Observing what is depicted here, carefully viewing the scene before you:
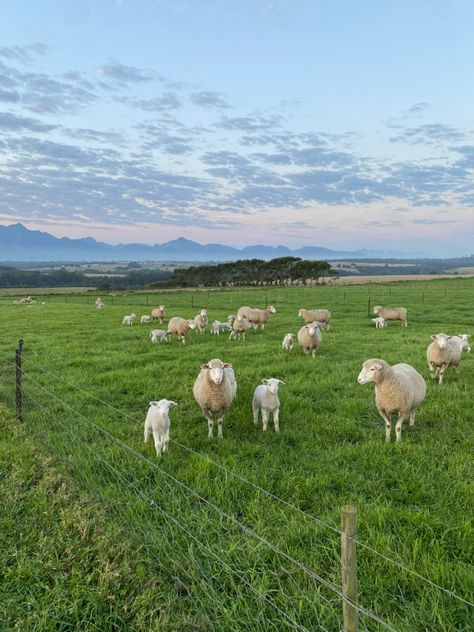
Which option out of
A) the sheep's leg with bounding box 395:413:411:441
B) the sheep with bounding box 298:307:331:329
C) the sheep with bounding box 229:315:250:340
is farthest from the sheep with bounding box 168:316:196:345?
the sheep's leg with bounding box 395:413:411:441

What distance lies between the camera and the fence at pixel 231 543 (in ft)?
11.9

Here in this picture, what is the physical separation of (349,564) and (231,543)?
243 cm

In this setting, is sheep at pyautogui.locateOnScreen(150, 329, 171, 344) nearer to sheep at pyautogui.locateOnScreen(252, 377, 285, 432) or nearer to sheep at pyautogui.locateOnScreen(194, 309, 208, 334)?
sheep at pyautogui.locateOnScreen(194, 309, 208, 334)

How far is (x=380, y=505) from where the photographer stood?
512 cm

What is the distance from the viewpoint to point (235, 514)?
5176mm

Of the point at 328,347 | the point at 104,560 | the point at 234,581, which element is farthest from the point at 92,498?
the point at 328,347

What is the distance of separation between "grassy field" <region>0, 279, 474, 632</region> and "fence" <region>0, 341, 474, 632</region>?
0.02m

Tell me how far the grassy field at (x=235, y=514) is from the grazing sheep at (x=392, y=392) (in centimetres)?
36

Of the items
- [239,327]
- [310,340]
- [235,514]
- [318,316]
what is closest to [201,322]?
[239,327]

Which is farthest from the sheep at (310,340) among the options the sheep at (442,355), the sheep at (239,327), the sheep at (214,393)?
the sheep at (214,393)

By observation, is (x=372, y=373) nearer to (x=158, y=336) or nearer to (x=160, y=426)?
(x=160, y=426)

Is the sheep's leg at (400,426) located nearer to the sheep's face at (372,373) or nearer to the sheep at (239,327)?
the sheep's face at (372,373)

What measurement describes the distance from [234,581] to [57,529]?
2241mm

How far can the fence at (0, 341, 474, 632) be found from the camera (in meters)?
3.62
